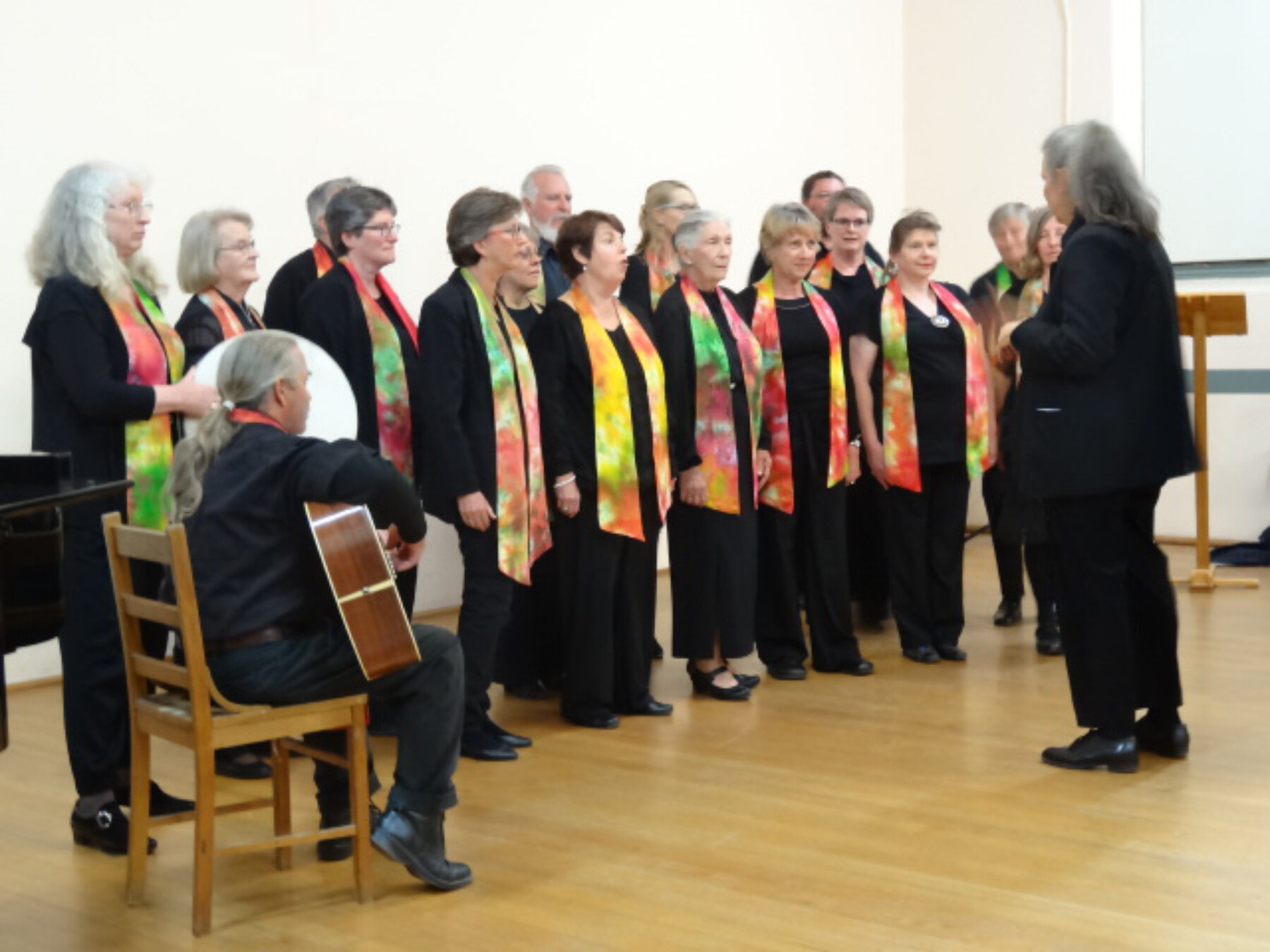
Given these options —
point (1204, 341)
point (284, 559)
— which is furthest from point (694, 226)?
point (1204, 341)

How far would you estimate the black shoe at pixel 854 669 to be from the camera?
554 cm

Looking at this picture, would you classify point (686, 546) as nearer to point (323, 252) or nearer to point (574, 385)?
point (574, 385)

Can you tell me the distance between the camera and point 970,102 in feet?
30.1

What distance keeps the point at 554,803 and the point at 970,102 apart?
6.08m

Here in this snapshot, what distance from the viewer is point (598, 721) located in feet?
16.1

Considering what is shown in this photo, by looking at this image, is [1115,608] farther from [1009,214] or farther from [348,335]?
[1009,214]

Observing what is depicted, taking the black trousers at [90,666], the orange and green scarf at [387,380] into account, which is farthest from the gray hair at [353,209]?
the black trousers at [90,666]

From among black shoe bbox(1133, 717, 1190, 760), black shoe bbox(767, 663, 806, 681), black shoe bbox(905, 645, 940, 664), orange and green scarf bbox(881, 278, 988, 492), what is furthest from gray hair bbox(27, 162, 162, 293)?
black shoe bbox(905, 645, 940, 664)

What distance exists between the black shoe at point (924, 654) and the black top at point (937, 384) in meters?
0.61

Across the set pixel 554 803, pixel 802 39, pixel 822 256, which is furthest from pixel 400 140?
pixel 554 803

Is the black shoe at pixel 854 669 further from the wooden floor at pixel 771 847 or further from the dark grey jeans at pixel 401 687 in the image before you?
the dark grey jeans at pixel 401 687

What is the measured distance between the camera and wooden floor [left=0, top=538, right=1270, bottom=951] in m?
3.21

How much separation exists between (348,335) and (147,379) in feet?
2.37

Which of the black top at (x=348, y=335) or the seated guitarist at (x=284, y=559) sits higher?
the black top at (x=348, y=335)
